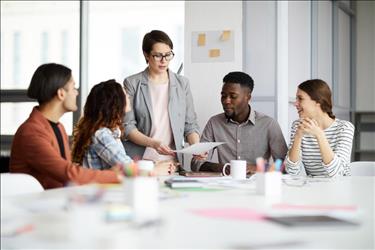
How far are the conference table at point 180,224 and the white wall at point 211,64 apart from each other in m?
2.57

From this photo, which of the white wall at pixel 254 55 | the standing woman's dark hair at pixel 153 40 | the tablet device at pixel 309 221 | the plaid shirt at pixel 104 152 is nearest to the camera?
the tablet device at pixel 309 221

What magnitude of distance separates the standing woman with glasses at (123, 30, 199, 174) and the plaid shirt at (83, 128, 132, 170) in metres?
0.82

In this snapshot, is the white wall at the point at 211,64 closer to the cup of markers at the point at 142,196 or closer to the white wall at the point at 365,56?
the cup of markers at the point at 142,196

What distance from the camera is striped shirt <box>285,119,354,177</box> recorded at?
314cm

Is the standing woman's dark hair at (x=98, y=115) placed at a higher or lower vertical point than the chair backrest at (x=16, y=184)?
higher

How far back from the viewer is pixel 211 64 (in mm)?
4473

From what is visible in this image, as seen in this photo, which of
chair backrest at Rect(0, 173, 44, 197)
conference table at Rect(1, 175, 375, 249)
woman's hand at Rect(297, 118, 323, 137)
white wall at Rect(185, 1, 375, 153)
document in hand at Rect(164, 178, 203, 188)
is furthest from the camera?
white wall at Rect(185, 1, 375, 153)

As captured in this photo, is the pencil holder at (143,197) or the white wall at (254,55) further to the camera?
the white wall at (254,55)

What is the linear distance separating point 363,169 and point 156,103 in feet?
4.33

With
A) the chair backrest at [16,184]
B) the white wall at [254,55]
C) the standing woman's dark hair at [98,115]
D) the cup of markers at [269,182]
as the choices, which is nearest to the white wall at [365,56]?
the white wall at [254,55]

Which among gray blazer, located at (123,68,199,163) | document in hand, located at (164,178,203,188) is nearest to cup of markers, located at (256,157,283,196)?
document in hand, located at (164,178,203,188)

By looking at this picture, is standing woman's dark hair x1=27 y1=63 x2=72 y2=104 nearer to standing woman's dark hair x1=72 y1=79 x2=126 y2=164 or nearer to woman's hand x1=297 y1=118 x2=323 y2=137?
standing woman's dark hair x1=72 y1=79 x2=126 y2=164

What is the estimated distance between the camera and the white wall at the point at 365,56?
736 cm

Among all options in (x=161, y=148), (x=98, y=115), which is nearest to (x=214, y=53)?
(x=161, y=148)
